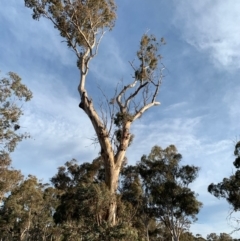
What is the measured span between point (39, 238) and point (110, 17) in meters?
27.0

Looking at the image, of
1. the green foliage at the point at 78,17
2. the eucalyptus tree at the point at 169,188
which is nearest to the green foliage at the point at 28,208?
the eucalyptus tree at the point at 169,188

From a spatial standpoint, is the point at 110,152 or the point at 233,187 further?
the point at 233,187

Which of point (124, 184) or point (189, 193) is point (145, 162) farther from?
point (189, 193)

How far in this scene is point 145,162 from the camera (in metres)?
23.7

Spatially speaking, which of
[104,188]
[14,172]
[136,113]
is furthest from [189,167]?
[104,188]

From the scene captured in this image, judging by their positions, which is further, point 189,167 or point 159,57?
point 189,167

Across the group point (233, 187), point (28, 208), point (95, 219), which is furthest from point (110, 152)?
point (28, 208)

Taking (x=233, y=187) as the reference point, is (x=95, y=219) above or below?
below

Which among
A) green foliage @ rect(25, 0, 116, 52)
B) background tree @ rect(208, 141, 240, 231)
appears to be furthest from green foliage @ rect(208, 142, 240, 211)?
green foliage @ rect(25, 0, 116, 52)

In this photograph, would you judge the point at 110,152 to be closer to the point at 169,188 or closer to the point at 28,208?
the point at 169,188

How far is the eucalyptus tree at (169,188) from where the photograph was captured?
2188 centimetres

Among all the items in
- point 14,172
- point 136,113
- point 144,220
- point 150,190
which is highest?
point 14,172

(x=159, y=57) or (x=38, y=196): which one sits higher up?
(x=38, y=196)

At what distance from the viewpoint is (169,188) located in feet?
73.3
